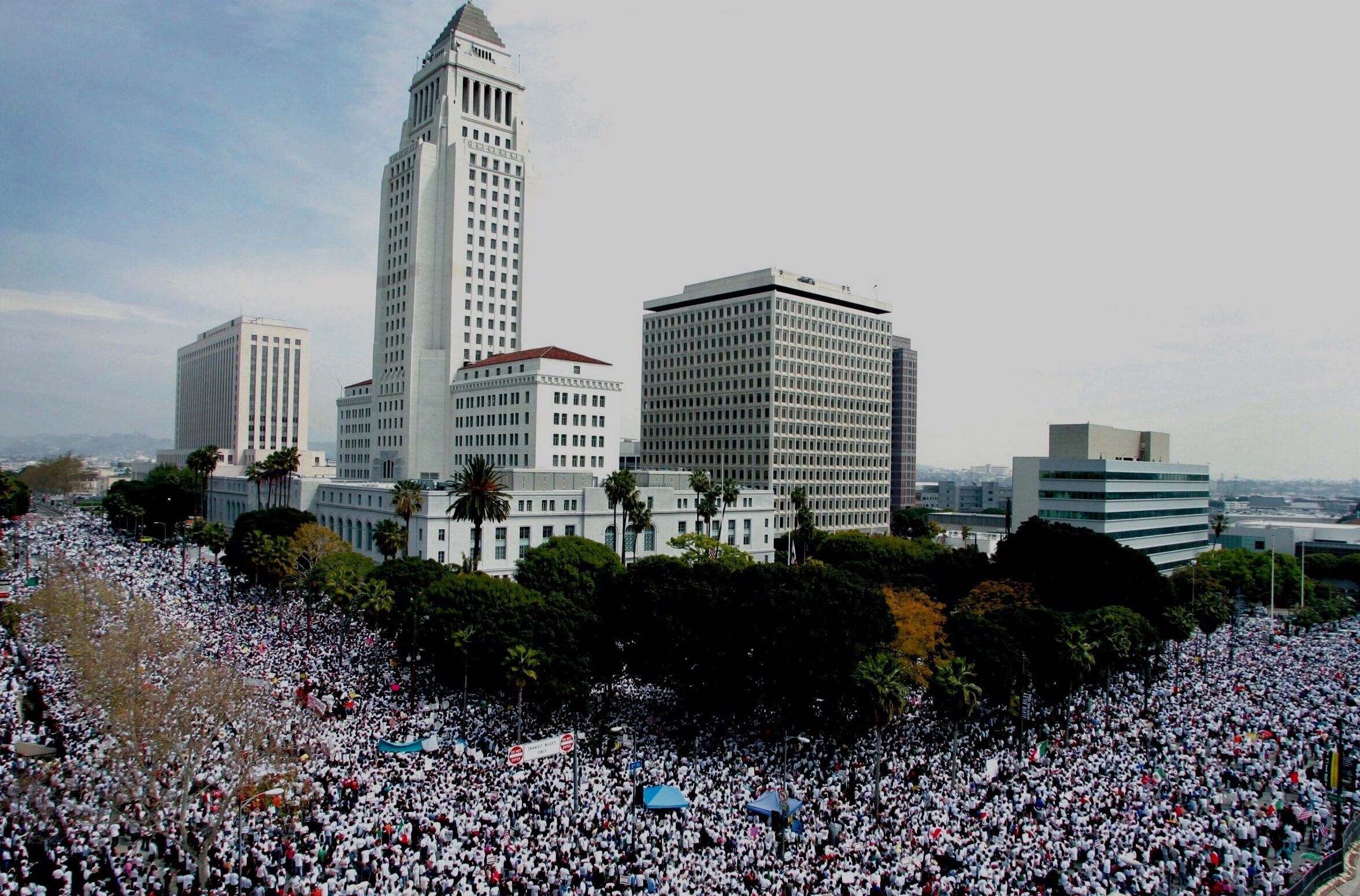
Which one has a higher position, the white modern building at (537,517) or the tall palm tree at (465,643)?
the white modern building at (537,517)

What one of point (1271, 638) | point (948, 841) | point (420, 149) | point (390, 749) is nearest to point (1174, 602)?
point (1271, 638)

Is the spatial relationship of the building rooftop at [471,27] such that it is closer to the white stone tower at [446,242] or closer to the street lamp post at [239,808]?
the white stone tower at [446,242]

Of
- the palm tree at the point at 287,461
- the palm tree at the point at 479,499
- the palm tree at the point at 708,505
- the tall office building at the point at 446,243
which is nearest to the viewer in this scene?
the palm tree at the point at 479,499

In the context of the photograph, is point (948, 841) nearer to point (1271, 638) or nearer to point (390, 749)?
point (390, 749)

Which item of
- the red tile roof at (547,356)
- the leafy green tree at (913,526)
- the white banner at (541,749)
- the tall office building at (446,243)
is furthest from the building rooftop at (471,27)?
the white banner at (541,749)

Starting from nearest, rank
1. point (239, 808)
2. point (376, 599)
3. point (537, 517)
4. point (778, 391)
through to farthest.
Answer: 1. point (239, 808)
2. point (376, 599)
3. point (537, 517)
4. point (778, 391)

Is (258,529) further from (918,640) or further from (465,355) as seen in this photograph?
(918,640)

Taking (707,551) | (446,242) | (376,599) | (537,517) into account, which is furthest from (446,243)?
(376,599)
